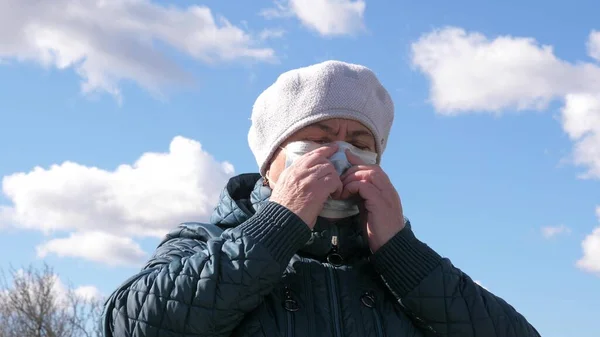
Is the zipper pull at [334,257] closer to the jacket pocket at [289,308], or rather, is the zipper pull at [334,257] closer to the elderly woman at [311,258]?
the elderly woman at [311,258]

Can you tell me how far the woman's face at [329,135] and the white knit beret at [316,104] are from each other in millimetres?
21

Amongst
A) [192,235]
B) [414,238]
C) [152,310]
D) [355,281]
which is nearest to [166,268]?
[152,310]

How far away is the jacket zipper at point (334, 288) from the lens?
9.09 ft

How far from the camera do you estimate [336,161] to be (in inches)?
117

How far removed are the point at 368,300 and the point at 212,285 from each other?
54 cm

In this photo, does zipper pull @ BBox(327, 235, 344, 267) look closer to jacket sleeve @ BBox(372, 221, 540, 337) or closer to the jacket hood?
the jacket hood

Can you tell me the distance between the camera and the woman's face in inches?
122

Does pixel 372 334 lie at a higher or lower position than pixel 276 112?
lower

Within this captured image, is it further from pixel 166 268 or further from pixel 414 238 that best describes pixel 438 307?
pixel 166 268

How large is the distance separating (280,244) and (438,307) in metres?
0.58

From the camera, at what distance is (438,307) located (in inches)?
113

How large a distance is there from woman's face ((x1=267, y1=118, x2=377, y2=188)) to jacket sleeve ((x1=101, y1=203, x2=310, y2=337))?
32cm

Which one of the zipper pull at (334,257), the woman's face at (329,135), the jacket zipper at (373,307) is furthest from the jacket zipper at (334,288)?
the woman's face at (329,135)

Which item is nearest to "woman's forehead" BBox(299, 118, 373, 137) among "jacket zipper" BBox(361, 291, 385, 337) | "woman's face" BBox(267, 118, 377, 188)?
"woman's face" BBox(267, 118, 377, 188)
